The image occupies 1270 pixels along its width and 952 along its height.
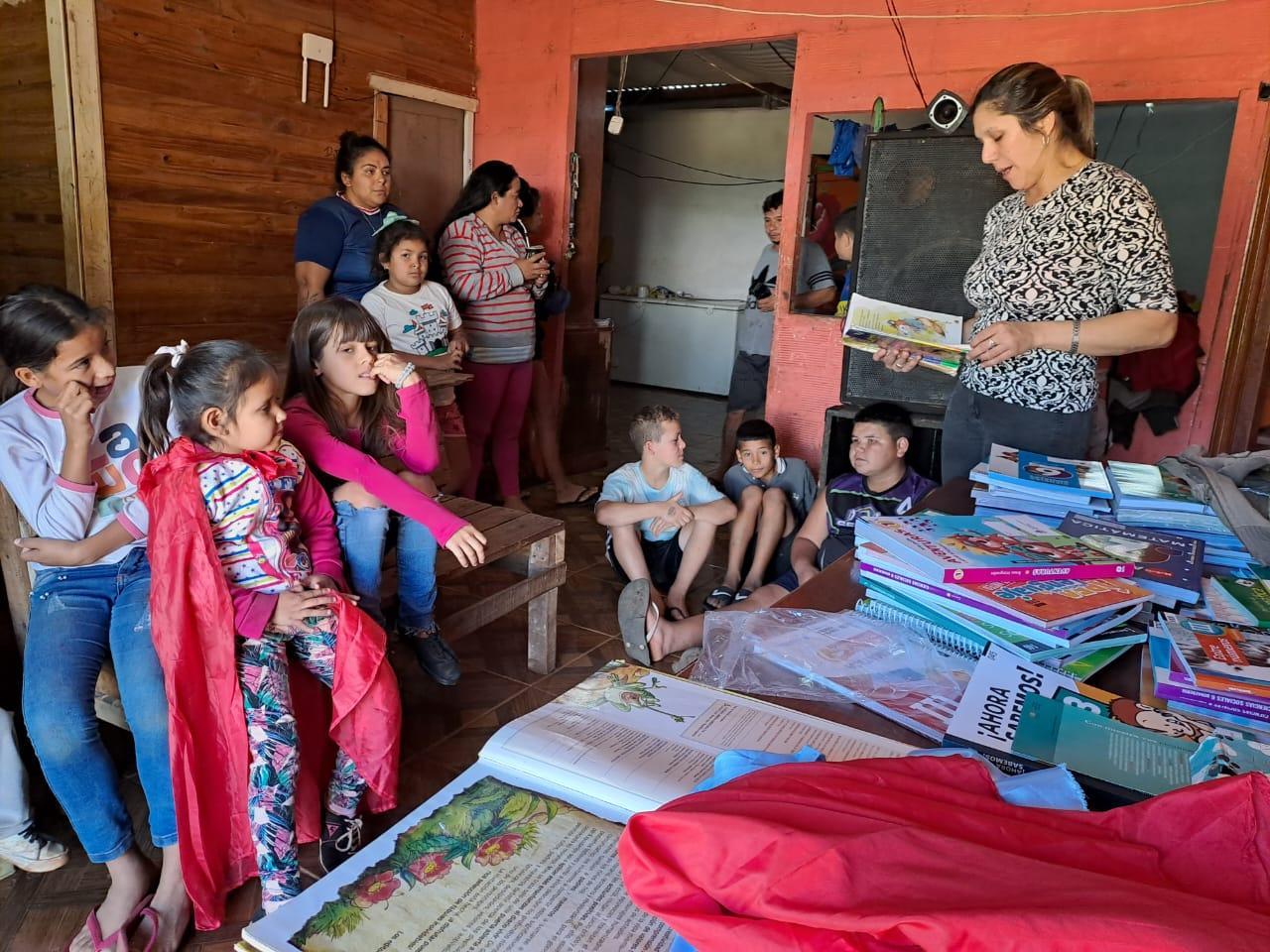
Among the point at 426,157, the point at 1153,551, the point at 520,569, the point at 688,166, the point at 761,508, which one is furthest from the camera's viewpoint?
the point at 688,166

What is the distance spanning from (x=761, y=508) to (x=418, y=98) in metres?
2.58

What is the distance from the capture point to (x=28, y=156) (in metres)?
3.10

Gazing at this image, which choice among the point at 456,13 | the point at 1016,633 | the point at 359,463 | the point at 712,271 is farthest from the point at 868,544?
the point at 712,271

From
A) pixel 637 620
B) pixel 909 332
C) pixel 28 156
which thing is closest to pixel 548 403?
pixel 637 620

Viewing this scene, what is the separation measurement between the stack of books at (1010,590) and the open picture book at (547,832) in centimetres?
27

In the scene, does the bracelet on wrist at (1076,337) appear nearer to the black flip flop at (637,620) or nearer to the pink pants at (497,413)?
the black flip flop at (637,620)

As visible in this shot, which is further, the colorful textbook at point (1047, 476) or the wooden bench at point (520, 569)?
the wooden bench at point (520, 569)

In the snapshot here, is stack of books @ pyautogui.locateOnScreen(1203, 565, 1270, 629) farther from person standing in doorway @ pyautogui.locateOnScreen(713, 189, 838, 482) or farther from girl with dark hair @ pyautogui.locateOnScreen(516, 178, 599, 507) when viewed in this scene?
girl with dark hair @ pyautogui.locateOnScreen(516, 178, 599, 507)

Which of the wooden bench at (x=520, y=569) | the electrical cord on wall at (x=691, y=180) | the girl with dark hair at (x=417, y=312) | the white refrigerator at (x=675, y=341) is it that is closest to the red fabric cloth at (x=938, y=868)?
the wooden bench at (x=520, y=569)

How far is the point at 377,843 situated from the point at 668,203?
778 centimetres

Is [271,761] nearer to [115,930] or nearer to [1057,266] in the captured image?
[115,930]

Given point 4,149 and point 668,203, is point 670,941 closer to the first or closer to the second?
point 4,149

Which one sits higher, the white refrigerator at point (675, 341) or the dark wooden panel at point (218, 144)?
the dark wooden panel at point (218, 144)

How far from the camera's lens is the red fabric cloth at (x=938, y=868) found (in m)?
0.48
